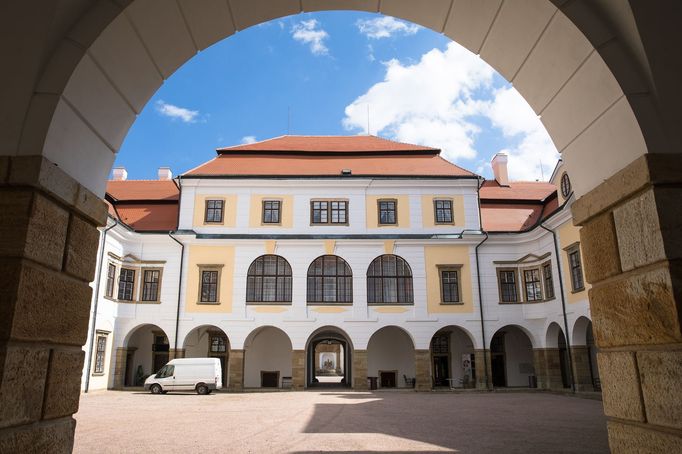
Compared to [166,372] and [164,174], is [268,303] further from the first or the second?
[164,174]

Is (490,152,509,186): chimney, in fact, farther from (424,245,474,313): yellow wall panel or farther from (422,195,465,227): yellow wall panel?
(424,245,474,313): yellow wall panel

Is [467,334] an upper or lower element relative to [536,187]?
lower

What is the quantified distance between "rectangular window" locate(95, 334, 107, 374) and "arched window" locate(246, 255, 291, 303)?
6281 millimetres

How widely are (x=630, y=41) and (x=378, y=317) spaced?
20.8m

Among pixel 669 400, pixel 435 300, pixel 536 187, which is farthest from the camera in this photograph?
pixel 536 187

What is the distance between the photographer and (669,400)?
2.49 metres

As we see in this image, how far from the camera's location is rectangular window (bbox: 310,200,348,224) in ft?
79.7

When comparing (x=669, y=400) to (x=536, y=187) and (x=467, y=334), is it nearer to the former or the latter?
Result: (x=467, y=334)

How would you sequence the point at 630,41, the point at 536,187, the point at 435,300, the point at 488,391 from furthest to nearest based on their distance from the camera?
1. the point at 536,187
2. the point at 435,300
3. the point at 488,391
4. the point at 630,41

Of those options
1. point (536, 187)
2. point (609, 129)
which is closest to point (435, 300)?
point (536, 187)

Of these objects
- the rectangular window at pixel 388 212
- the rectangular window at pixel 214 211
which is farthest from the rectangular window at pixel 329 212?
the rectangular window at pixel 214 211

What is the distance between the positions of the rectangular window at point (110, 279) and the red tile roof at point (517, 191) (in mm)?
18317

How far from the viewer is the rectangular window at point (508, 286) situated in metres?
23.4

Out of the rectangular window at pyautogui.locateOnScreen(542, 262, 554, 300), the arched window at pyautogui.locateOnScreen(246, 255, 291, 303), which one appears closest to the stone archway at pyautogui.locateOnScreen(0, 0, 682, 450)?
the rectangular window at pyautogui.locateOnScreen(542, 262, 554, 300)
